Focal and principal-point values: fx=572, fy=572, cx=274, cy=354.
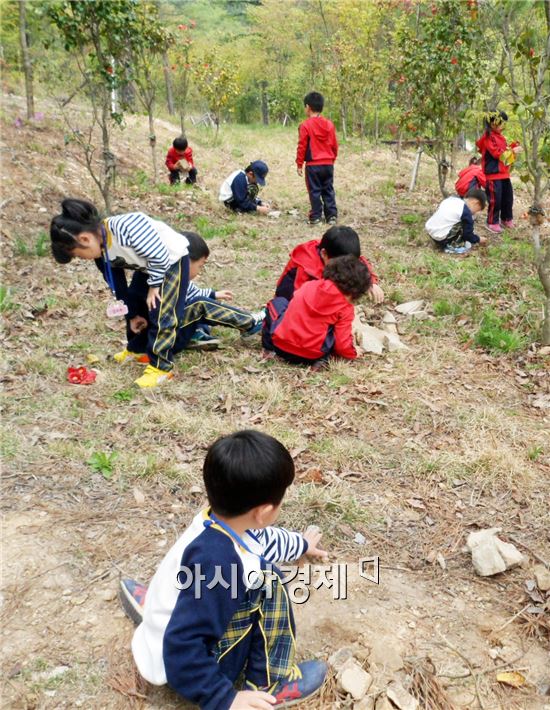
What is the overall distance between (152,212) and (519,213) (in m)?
5.49

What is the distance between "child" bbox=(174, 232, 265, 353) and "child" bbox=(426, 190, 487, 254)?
3.07 meters

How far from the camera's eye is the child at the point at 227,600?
1.59 m

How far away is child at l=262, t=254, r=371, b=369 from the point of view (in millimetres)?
3888

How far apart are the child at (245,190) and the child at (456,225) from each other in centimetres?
279

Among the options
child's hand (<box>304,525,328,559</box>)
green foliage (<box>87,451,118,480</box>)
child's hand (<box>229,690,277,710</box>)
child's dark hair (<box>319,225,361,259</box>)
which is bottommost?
green foliage (<box>87,451,118,480</box>)

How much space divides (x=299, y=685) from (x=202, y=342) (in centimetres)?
283

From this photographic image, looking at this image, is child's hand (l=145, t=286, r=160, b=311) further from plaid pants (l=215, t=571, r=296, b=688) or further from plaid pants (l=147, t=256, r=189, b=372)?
plaid pants (l=215, t=571, r=296, b=688)

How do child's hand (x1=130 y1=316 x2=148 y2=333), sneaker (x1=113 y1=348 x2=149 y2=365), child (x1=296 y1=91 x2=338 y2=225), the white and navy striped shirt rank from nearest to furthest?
1. the white and navy striped shirt
2. child's hand (x1=130 y1=316 x2=148 y2=333)
3. sneaker (x1=113 y1=348 x2=149 y2=365)
4. child (x1=296 y1=91 x2=338 y2=225)

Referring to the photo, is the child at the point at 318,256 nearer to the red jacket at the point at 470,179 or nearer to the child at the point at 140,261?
the child at the point at 140,261

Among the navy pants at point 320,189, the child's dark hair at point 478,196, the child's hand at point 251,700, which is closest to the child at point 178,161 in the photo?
the navy pants at point 320,189

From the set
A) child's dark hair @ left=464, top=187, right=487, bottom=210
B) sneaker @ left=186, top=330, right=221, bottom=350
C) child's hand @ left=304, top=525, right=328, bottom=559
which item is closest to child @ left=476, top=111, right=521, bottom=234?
child's dark hair @ left=464, top=187, right=487, bottom=210

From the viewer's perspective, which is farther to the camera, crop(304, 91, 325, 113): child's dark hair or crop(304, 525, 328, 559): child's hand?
crop(304, 91, 325, 113): child's dark hair

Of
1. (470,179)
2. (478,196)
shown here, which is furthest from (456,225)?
(470,179)

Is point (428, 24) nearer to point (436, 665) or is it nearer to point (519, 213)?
point (519, 213)
